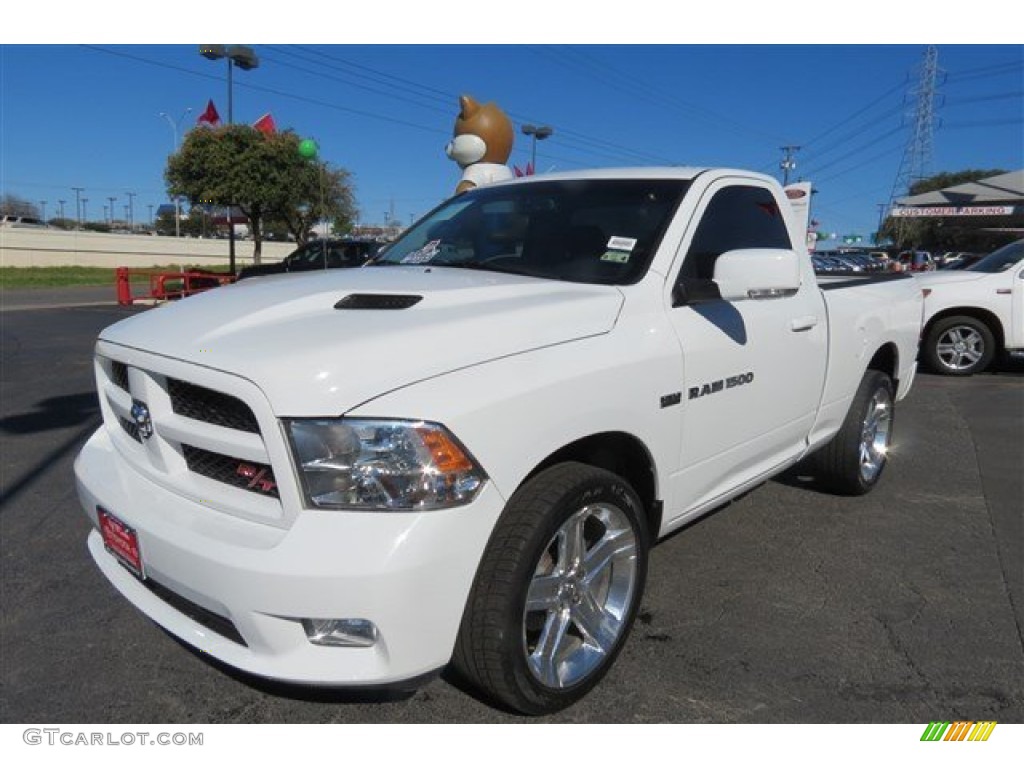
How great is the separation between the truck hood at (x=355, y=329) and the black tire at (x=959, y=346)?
8.70 metres

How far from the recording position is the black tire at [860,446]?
14.5ft

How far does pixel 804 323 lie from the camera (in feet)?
11.8

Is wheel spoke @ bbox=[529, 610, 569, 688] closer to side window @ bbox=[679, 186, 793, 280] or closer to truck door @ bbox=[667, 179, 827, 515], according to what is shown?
truck door @ bbox=[667, 179, 827, 515]

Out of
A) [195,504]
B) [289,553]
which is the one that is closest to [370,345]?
[289,553]

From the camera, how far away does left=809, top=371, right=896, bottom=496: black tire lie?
14.5ft

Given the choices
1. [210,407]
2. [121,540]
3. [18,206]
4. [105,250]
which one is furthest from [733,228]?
[18,206]

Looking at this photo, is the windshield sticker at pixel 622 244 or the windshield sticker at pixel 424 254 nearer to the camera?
the windshield sticker at pixel 622 244

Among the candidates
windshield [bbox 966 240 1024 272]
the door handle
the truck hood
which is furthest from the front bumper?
windshield [bbox 966 240 1024 272]

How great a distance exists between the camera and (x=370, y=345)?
207 centimetres

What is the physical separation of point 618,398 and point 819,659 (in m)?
1.34

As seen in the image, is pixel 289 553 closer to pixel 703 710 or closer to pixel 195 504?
pixel 195 504

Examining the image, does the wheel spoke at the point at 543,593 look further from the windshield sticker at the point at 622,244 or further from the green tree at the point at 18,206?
the green tree at the point at 18,206
